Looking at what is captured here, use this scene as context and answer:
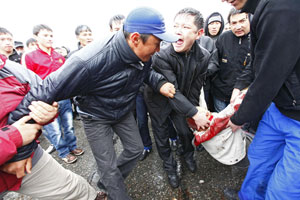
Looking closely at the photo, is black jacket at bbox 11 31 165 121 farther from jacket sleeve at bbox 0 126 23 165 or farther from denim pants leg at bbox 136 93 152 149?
denim pants leg at bbox 136 93 152 149

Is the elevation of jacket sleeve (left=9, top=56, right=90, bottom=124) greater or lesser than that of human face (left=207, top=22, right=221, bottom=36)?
lesser

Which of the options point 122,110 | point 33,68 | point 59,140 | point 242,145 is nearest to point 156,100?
point 122,110

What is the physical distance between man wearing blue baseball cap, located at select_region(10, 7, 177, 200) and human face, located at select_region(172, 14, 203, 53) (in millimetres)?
446

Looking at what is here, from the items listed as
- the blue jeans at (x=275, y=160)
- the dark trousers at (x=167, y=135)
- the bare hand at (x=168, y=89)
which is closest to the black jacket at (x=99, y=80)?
the bare hand at (x=168, y=89)

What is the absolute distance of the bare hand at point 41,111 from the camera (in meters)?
1.09

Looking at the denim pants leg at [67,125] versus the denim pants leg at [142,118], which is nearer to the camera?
the denim pants leg at [142,118]

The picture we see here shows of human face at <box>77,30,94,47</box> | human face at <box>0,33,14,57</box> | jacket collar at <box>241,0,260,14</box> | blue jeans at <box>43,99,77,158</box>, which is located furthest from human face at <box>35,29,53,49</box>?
jacket collar at <box>241,0,260,14</box>

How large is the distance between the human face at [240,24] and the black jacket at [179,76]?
75cm

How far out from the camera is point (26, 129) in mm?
1067

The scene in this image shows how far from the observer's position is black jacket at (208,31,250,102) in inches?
91.6

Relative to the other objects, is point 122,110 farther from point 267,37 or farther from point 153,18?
point 267,37

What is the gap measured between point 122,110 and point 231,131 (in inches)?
50.5

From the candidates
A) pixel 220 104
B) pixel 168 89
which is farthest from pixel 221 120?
pixel 220 104

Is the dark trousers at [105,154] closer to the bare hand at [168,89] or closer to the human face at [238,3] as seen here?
the bare hand at [168,89]
